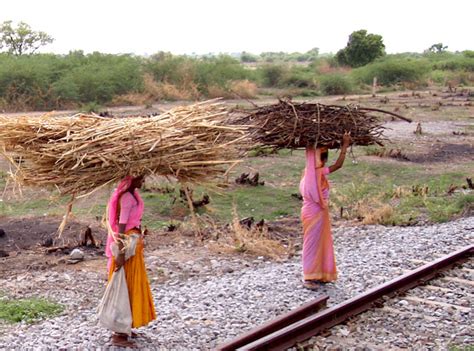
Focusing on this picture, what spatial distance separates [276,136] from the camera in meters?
9.10

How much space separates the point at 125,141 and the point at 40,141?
0.77m

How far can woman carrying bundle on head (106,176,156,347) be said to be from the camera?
7.12 metres

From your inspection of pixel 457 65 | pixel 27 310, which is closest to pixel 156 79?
pixel 457 65

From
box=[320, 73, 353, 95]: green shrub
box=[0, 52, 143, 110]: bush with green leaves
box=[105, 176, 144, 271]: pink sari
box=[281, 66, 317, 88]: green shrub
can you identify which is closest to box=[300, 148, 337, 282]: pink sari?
box=[105, 176, 144, 271]: pink sari

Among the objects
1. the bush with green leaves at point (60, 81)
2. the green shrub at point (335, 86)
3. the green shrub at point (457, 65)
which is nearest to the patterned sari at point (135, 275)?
the bush with green leaves at point (60, 81)

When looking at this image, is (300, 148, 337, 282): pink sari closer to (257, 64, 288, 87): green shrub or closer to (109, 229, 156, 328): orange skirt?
(109, 229, 156, 328): orange skirt

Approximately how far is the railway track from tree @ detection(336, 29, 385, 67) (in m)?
50.6

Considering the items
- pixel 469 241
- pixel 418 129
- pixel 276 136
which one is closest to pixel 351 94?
pixel 418 129

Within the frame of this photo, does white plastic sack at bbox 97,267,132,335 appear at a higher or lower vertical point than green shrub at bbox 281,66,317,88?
lower

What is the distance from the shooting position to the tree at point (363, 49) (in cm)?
5925

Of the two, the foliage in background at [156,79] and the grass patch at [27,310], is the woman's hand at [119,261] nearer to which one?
the grass patch at [27,310]

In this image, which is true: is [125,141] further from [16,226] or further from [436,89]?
[436,89]

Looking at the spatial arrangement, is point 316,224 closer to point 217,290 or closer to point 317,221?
point 317,221

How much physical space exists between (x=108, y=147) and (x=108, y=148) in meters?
0.02
